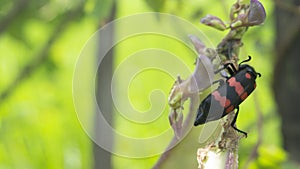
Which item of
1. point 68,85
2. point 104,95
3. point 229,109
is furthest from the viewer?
point 68,85

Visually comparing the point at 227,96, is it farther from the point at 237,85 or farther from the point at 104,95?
the point at 104,95

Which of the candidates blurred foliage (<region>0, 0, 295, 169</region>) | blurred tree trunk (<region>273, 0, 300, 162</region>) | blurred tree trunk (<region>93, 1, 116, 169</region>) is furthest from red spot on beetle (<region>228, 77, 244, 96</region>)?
blurred tree trunk (<region>273, 0, 300, 162</region>)

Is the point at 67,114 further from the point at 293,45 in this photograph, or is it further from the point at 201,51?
the point at 201,51

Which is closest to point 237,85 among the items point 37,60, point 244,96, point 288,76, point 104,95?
point 244,96

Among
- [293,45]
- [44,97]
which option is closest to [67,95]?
[44,97]

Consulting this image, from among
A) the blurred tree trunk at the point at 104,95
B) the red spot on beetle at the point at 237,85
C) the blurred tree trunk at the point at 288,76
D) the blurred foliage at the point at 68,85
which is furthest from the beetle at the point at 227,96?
the blurred tree trunk at the point at 288,76
